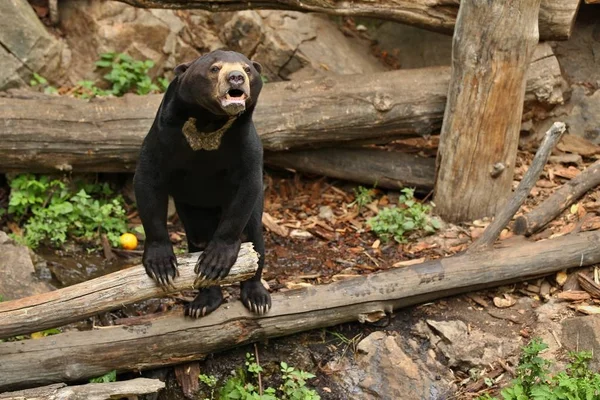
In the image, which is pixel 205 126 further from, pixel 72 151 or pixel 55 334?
pixel 72 151

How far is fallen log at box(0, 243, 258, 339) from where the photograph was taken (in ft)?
15.0

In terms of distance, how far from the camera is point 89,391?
4703mm

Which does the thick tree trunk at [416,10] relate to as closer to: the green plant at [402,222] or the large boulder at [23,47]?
the green plant at [402,222]

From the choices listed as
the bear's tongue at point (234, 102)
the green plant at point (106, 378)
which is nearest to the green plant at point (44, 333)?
the green plant at point (106, 378)

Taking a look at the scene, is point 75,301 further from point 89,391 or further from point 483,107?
point 483,107

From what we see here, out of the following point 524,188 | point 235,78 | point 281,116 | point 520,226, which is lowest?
point 520,226

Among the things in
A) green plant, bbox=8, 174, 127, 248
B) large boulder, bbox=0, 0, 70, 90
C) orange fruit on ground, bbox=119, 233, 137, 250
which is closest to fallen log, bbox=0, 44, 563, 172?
green plant, bbox=8, 174, 127, 248

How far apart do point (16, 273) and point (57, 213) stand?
86cm

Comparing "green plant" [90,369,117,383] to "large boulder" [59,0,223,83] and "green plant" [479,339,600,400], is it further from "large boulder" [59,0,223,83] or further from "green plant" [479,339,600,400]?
"large boulder" [59,0,223,83]

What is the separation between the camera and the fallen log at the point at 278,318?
500 cm

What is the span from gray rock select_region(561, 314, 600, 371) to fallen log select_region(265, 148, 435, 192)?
6.64ft

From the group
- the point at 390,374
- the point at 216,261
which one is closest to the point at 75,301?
the point at 216,261

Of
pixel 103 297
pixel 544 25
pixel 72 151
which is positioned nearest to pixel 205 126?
pixel 103 297

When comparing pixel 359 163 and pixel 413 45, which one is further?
pixel 413 45
